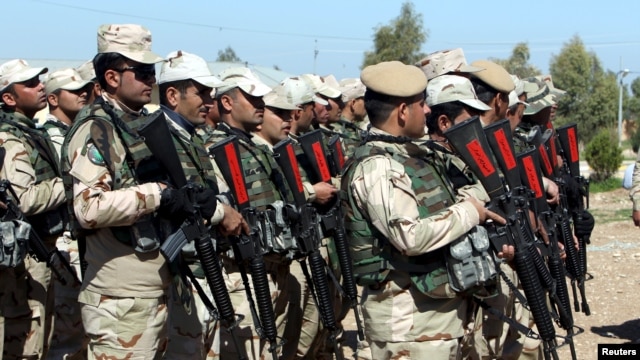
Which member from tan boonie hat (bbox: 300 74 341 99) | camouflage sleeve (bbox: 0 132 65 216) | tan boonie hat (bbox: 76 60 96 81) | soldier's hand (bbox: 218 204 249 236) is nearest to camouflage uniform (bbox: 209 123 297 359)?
soldier's hand (bbox: 218 204 249 236)

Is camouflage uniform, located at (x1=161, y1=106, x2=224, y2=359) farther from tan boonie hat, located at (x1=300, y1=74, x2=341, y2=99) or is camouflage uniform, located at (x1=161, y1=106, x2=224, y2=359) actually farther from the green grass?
the green grass

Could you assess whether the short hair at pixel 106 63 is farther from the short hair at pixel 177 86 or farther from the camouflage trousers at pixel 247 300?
the camouflage trousers at pixel 247 300

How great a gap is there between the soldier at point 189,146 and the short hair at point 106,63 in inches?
16.8

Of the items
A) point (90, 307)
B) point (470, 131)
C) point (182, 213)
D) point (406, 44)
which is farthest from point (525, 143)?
point (406, 44)

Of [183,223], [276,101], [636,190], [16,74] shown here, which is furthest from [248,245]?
[636,190]

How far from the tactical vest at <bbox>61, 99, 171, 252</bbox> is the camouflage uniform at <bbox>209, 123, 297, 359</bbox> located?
117 cm

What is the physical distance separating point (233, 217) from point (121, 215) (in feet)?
2.07

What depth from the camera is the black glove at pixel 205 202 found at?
13.3 feet

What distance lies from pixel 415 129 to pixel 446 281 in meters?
0.70

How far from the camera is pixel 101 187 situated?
3.96 meters

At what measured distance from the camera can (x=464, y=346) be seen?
14.0ft

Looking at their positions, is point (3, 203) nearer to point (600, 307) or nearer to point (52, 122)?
point (52, 122)

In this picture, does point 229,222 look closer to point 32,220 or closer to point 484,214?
point 484,214

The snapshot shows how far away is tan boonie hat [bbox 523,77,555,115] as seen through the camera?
22.0 feet
